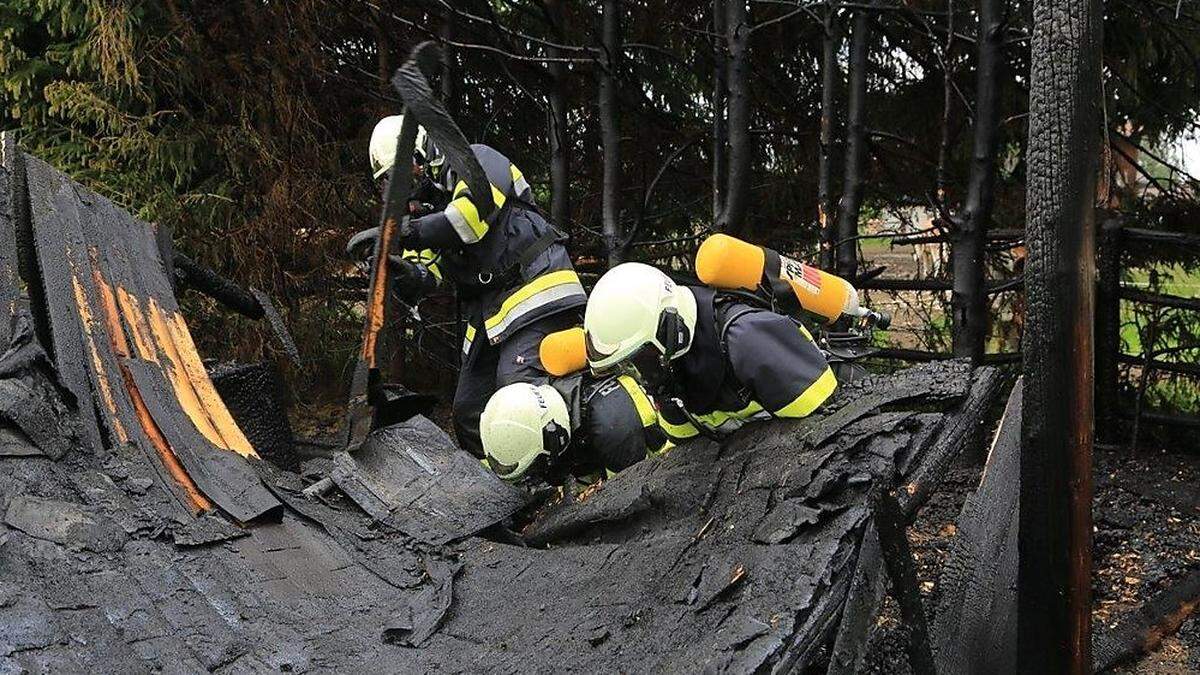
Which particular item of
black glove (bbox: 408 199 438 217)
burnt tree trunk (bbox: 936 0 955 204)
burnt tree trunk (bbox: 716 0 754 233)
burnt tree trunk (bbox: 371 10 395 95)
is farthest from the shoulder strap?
burnt tree trunk (bbox: 371 10 395 95)

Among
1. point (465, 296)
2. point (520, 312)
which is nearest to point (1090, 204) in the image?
point (520, 312)

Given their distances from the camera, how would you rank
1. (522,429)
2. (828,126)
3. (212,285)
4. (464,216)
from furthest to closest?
(828,126), (212,285), (464,216), (522,429)

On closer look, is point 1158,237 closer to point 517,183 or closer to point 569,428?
point 517,183

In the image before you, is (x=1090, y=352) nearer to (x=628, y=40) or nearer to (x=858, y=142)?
(x=858, y=142)

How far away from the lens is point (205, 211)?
22.5ft

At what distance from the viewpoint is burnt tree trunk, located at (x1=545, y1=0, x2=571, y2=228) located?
21.0 feet

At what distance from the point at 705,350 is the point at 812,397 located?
1.44 ft

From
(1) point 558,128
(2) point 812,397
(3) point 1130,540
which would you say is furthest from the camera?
(1) point 558,128

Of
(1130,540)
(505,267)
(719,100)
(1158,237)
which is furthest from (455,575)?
(1158,237)

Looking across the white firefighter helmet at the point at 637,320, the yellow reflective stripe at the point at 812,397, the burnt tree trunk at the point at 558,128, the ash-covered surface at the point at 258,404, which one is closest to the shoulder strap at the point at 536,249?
→ the ash-covered surface at the point at 258,404

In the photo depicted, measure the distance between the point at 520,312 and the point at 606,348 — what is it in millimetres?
1839

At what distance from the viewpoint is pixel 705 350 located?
330 centimetres

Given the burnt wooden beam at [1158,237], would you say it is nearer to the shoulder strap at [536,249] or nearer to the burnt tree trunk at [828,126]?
the burnt tree trunk at [828,126]

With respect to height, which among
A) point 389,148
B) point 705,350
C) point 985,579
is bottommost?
point 985,579
